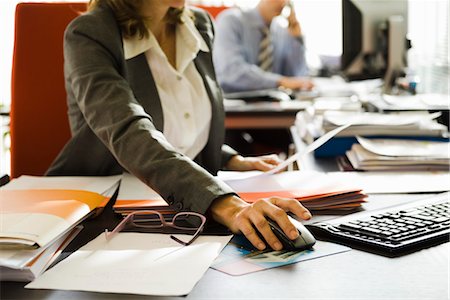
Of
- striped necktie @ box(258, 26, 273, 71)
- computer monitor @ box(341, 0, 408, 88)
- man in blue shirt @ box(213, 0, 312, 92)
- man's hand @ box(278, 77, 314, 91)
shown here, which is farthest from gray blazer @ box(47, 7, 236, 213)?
striped necktie @ box(258, 26, 273, 71)

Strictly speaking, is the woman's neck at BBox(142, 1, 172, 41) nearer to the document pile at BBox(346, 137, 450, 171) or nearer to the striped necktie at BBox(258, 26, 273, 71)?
the document pile at BBox(346, 137, 450, 171)

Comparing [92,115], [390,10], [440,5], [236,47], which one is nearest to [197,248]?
[92,115]

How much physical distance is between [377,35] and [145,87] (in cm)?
157

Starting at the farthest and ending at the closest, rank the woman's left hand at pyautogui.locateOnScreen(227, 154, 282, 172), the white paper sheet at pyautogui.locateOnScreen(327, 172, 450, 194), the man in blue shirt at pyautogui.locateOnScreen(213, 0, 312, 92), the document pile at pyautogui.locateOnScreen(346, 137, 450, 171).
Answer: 1. the man in blue shirt at pyautogui.locateOnScreen(213, 0, 312, 92)
2. the woman's left hand at pyautogui.locateOnScreen(227, 154, 282, 172)
3. the document pile at pyautogui.locateOnScreen(346, 137, 450, 171)
4. the white paper sheet at pyautogui.locateOnScreen(327, 172, 450, 194)

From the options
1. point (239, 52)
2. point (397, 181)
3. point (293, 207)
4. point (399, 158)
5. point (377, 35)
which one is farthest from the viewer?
point (239, 52)

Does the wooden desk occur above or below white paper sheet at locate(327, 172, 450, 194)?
below

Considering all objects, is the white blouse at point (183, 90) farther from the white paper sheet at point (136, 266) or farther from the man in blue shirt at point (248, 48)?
the man in blue shirt at point (248, 48)

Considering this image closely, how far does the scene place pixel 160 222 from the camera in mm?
1123

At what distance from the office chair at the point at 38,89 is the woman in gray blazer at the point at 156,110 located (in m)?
0.25

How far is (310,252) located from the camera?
0.96m

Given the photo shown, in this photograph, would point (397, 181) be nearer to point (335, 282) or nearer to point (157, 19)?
point (335, 282)

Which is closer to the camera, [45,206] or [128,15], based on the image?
[45,206]

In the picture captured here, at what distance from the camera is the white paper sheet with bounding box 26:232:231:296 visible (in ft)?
2.72

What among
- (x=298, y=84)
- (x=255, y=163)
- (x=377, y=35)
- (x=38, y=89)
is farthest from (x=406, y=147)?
(x=298, y=84)
